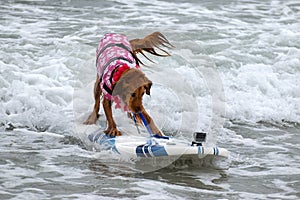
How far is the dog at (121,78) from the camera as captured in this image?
6.45 m

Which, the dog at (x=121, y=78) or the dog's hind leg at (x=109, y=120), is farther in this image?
the dog's hind leg at (x=109, y=120)

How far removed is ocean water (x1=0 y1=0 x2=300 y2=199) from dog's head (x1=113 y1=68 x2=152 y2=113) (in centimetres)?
63

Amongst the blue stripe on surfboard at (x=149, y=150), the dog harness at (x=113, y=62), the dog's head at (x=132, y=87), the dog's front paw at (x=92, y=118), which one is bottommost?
the blue stripe on surfboard at (x=149, y=150)

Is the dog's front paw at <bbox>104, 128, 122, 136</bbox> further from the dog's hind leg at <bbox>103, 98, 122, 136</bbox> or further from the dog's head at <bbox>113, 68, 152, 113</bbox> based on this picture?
the dog's head at <bbox>113, 68, 152, 113</bbox>

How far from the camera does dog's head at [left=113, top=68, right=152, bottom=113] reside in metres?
6.40

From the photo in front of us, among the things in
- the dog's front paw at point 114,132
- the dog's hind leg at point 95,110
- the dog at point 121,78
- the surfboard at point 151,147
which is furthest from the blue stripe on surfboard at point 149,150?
the dog's hind leg at point 95,110

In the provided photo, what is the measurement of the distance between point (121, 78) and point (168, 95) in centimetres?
270

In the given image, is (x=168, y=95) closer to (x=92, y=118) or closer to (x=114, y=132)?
(x=92, y=118)

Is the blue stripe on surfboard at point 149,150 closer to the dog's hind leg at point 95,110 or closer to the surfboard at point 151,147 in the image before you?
the surfboard at point 151,147

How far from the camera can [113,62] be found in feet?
22.3

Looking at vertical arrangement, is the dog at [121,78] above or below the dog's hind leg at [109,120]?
above

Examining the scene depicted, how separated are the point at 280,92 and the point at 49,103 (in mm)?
3572

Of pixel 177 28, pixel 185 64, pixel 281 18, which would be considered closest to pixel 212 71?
pixel 185 64

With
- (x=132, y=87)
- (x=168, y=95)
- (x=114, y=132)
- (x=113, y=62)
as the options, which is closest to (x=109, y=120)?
(x=114, y=132)
